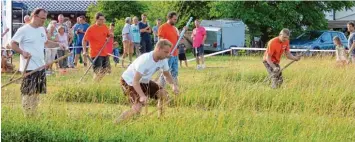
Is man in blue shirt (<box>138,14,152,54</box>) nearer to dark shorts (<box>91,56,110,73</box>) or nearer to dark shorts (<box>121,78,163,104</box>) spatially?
dark shorts (<box>91,56,110,73</box>)

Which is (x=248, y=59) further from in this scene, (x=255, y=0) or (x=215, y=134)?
(x=255, y=0)

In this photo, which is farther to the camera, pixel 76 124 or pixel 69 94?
pixel 69 94

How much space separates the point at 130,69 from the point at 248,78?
5.16 metres

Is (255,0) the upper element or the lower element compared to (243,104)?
upper

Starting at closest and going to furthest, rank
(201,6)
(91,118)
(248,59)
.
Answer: (91,118) → (248,59) → (201,6)

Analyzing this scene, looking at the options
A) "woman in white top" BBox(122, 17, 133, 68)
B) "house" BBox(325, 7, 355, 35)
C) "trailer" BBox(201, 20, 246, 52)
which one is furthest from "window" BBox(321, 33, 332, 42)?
"house" BBox(325, 7, 355, 35)

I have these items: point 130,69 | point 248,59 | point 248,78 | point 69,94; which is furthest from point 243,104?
point 248,59

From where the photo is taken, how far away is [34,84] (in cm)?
965

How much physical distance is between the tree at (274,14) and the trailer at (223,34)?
1444 millimetres

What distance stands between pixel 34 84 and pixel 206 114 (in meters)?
2.41

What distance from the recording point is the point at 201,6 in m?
38.0

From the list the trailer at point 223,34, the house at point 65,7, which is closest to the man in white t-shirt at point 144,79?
the trailer at point 223,34

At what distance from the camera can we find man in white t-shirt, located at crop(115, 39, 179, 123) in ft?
29.2

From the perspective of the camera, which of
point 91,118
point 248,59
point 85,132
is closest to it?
point 85,132
